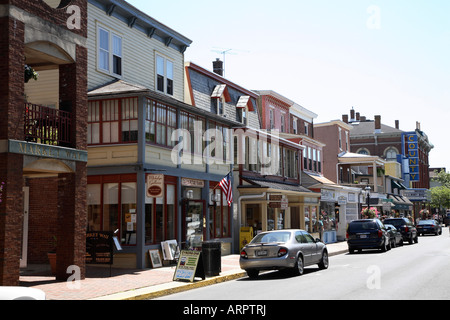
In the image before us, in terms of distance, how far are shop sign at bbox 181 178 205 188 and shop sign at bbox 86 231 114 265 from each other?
5.45 m

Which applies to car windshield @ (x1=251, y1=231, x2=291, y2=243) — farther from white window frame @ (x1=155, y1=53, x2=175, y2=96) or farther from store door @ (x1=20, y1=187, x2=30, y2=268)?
white window frame @ (x1=155, y1=53, x2=175, y2=96)

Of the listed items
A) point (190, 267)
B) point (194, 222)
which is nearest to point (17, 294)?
point (190, 267)

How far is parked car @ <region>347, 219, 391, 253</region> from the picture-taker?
2792 centimetres

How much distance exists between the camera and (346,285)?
1412cm

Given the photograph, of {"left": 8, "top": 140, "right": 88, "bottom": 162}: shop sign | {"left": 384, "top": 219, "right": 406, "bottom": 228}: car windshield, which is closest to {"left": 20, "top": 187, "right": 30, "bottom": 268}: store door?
{"left": 8, "top": 140, "right": 88, "bottom": 162}: shop sign

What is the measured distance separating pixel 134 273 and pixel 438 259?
12313 mm

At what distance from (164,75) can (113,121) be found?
21.6ft

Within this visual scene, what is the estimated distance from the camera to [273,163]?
3284cm

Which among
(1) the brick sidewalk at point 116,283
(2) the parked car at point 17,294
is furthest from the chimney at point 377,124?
(2) the parked car at point 17,294

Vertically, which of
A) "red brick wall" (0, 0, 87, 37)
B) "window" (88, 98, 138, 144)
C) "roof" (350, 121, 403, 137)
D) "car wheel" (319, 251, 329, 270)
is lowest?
"car wheel" (319, 251, 329, 270)

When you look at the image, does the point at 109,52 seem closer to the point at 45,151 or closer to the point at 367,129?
the point at 45,151

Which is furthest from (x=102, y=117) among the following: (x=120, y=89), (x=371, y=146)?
(x=371, y=146)

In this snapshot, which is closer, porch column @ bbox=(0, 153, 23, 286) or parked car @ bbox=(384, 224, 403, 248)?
porch column @ bbox=(0, 153, 23, 286)
